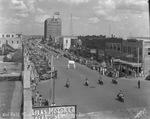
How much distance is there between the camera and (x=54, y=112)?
479 inches

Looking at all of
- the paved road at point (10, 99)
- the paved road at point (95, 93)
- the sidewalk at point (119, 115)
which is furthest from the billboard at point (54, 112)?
the paved road at point (95, 93)

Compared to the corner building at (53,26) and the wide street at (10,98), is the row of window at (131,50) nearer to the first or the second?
the corner building at (53,26)

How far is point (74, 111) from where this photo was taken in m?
12.6

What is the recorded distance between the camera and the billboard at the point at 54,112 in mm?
11922

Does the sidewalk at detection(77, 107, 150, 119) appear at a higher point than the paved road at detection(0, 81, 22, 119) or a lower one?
lower

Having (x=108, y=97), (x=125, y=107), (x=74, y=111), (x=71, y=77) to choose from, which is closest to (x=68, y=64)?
(x=71, y=77)

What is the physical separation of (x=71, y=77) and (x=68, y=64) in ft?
15.9

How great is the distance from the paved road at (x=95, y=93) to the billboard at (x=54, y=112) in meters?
2.13

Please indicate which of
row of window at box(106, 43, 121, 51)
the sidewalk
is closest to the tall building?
row of window at box(106, 43, 121, 51)

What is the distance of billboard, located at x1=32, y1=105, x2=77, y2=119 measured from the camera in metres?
11.9

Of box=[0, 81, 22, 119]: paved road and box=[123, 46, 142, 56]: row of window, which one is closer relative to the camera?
box=[0, 81, 22, 119]: paved road

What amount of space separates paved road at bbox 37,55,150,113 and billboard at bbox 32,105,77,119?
6.99 ft

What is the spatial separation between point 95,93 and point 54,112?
6.99m

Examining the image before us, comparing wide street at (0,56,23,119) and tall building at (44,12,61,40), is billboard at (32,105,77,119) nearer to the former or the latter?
wide street at (0,56,23,119)
